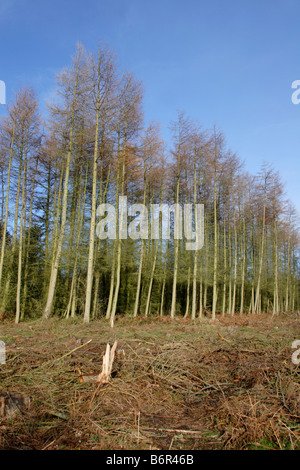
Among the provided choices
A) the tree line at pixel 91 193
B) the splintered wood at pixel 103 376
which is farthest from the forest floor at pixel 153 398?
the tree line at pixel 91 193

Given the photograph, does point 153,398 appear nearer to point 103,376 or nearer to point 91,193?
point 103,376

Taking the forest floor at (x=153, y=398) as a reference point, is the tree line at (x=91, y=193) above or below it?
above

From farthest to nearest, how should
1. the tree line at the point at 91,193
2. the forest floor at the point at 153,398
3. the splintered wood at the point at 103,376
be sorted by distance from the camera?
the tree line at the point at 91,193 < the splintered wood at the point at 103,376 < the forest floor at the point at 153,398

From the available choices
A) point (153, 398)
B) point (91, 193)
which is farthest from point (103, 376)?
point (91, 193)

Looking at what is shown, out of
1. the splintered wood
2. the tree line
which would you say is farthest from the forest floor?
the tree line

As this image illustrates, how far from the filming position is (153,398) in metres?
4.67

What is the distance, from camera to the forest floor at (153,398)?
3.55 m

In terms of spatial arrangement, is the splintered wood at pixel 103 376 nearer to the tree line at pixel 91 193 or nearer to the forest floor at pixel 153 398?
the forest floor at pixel 153 398

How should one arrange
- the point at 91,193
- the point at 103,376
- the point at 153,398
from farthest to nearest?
the point at 91,193, the point at 103,376, the point at 153,398

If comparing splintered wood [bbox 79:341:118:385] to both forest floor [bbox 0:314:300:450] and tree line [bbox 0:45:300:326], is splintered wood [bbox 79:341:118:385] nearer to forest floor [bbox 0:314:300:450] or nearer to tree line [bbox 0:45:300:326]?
forest floor [bbox 0:314:300:450]

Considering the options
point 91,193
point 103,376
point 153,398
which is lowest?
point 153,398

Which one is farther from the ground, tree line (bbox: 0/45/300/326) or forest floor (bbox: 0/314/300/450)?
tree line (bbox: 0/45/300/326)

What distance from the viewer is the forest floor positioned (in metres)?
3.55
